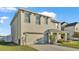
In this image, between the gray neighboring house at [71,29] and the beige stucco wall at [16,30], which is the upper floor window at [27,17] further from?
the gray neighboring house at [71,29]

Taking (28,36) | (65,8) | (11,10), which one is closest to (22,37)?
(28,36)

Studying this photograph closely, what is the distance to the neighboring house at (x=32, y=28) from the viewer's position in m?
5.20

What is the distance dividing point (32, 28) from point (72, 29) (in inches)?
22.6

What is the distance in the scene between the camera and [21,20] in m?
5.20

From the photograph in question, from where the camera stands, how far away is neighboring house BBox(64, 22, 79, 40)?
5.18 meters

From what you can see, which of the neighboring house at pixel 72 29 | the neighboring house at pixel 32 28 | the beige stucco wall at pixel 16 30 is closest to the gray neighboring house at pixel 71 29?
the neighboring house at pixel 72 29

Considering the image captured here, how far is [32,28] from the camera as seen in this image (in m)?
5.21

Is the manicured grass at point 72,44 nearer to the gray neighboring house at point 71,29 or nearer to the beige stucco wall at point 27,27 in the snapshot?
the gray neighboring house at point 71,29

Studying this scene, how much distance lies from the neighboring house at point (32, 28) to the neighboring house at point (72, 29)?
4.7 inches

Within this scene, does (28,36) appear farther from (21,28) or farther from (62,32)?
(62,32)

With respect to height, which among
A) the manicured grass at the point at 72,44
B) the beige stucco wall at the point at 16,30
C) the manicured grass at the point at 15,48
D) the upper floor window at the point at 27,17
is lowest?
the manicured grass at the point at 15,48

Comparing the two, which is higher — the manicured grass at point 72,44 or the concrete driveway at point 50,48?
the manicured grass at point 72,44

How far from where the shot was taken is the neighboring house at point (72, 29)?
5.18 meters

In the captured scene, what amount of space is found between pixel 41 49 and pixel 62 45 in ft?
1.00
